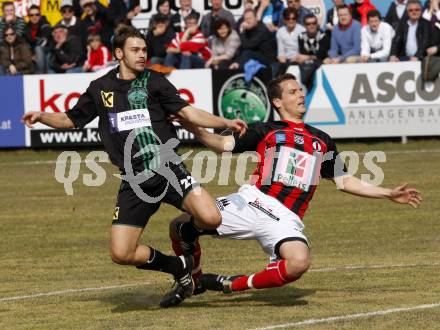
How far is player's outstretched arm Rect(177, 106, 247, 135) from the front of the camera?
937 cm

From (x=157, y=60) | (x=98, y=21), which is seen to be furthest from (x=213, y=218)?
(x=98, y=21)

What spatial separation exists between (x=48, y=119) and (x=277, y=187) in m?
1.95

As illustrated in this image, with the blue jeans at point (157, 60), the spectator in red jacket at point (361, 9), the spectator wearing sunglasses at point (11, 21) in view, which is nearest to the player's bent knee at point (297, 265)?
the blue jeans at point (157, 60)

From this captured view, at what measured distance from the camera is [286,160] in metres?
9.76

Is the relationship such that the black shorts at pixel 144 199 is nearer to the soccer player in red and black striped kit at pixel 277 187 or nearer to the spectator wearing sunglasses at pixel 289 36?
the soccer player in red and black striped kit at pixel 277 187

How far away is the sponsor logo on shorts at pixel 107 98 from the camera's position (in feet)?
31.7

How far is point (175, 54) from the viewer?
23406 mm

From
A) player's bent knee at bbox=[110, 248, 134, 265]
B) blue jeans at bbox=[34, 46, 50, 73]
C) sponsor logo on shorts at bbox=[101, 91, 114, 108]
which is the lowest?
blue jeans at bbox=[34, 46, 50, 73]

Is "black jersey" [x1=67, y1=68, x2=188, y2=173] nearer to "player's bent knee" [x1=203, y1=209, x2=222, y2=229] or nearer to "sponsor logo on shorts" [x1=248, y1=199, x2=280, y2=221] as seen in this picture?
"player's bent knee" [x1=203, y1=209, x2=222, y2=229]

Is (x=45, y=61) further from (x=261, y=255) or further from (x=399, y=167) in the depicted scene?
(x=261, y=255)

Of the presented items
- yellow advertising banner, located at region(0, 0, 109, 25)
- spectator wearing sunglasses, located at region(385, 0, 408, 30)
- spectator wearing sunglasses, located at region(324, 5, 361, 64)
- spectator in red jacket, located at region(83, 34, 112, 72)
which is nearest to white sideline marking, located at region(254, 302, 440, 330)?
spectator wearing sunglasses, located at region(324, 5, 361, 64)

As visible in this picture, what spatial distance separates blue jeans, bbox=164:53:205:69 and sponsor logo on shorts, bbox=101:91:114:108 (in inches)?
535

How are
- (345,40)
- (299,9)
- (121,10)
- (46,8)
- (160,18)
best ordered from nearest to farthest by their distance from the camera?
(345,40), (299,9), (160,18), (121,10), (46,8)

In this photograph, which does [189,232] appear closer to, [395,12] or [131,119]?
[131,119]
